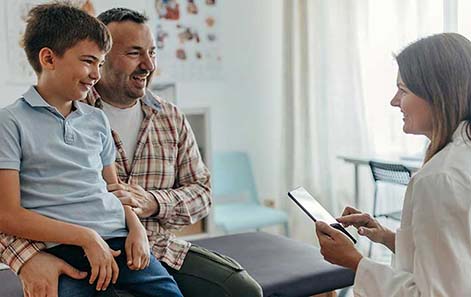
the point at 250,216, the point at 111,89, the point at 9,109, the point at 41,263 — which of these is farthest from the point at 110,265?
the point at 250,216

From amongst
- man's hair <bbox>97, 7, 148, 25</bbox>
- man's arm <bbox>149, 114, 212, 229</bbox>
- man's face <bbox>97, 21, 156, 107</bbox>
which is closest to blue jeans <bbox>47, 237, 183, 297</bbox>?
man's arm <bbox>149, 114, 212, 229</bbox>

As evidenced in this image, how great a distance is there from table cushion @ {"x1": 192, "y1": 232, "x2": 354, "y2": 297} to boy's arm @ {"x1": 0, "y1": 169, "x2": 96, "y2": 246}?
810 millimetres

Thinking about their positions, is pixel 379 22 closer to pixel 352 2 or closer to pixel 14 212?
pixel 352 2

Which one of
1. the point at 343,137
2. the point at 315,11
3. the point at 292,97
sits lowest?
the point at 343,137

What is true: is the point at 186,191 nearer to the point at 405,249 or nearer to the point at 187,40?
the point at 405,249

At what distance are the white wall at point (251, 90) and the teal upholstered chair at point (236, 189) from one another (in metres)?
0.15

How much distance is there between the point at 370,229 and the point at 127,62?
83cm

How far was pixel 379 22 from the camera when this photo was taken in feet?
11.3

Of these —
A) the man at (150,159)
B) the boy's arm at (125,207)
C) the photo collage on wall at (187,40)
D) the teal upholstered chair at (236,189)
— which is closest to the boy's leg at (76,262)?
the boy's arm at (125,207)

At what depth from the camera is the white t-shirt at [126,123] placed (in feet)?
5.59

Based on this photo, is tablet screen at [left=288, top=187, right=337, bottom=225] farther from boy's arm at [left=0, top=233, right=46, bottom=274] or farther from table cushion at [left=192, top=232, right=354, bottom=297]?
boy's arm at [left=0, top=233, right=46, bottom=274]

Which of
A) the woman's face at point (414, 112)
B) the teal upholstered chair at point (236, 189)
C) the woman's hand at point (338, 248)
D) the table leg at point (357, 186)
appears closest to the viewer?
the woman's face at point (414, 112)

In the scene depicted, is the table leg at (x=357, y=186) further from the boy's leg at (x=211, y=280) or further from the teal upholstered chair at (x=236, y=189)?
the boy's leg at (x=211, y=280)

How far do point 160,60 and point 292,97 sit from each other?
0.91m
